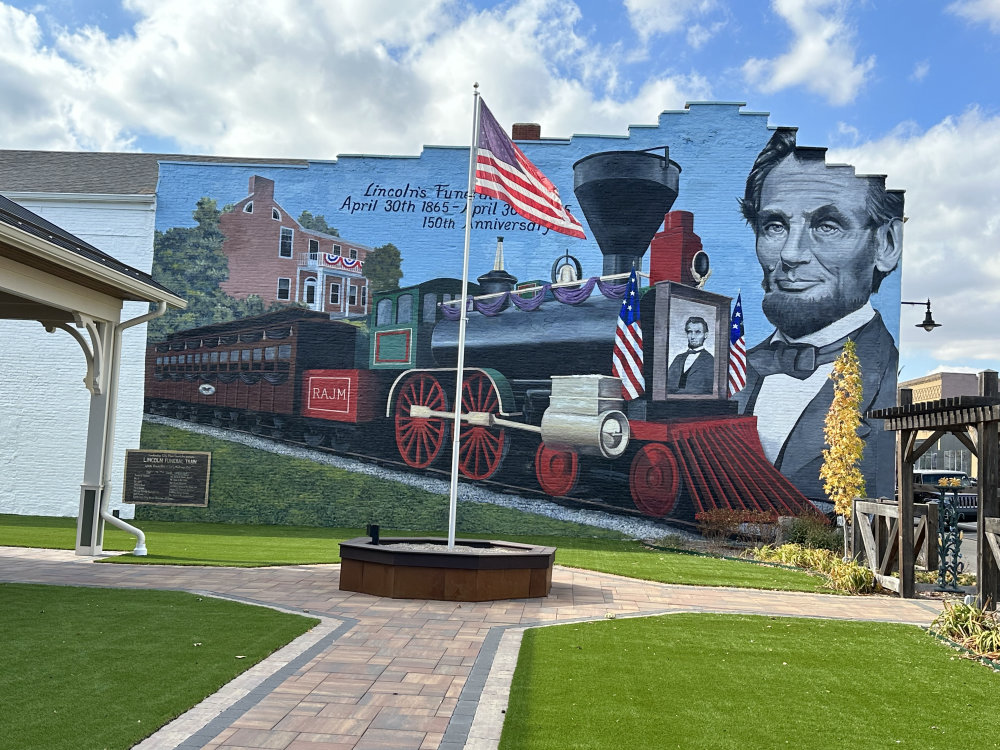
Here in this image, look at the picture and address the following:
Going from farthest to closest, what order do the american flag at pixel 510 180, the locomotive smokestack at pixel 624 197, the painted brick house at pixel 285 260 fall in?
the painted brick house at pixel 285 260 → the locomotive smokestack at pixel 624 197 → the american flag at pixel 510 180

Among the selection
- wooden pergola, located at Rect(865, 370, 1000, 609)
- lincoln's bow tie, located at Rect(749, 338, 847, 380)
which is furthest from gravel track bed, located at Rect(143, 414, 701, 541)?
wooden pergola, located at Rect(865, 370, 1000, 609)

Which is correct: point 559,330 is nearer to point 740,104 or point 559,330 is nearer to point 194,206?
point 740,104

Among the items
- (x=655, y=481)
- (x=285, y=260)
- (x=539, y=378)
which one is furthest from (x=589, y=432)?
(x=285, y=260)

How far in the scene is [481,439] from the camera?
18828 millimetres

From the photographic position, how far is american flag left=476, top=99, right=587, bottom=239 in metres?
10.7

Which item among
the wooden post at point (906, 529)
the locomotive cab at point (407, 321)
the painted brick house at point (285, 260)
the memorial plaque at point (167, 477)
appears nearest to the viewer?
the wooden post at point (906, 529)

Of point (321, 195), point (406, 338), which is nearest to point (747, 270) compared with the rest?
point (406, 338)

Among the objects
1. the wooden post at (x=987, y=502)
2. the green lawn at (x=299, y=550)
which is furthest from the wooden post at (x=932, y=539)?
the wooden post at (x=987, y=502)

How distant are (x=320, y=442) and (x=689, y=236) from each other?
898 cm

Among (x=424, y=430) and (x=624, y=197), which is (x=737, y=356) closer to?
(x=624, y=197)

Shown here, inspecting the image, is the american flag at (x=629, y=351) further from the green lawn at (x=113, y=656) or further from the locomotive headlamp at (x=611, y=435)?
the green lawn at (x=113, y=656)

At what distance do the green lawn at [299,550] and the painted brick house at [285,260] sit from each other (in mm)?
4953

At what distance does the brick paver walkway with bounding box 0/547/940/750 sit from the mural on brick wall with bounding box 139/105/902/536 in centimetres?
603

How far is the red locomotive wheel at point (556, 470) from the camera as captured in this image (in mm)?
18453
